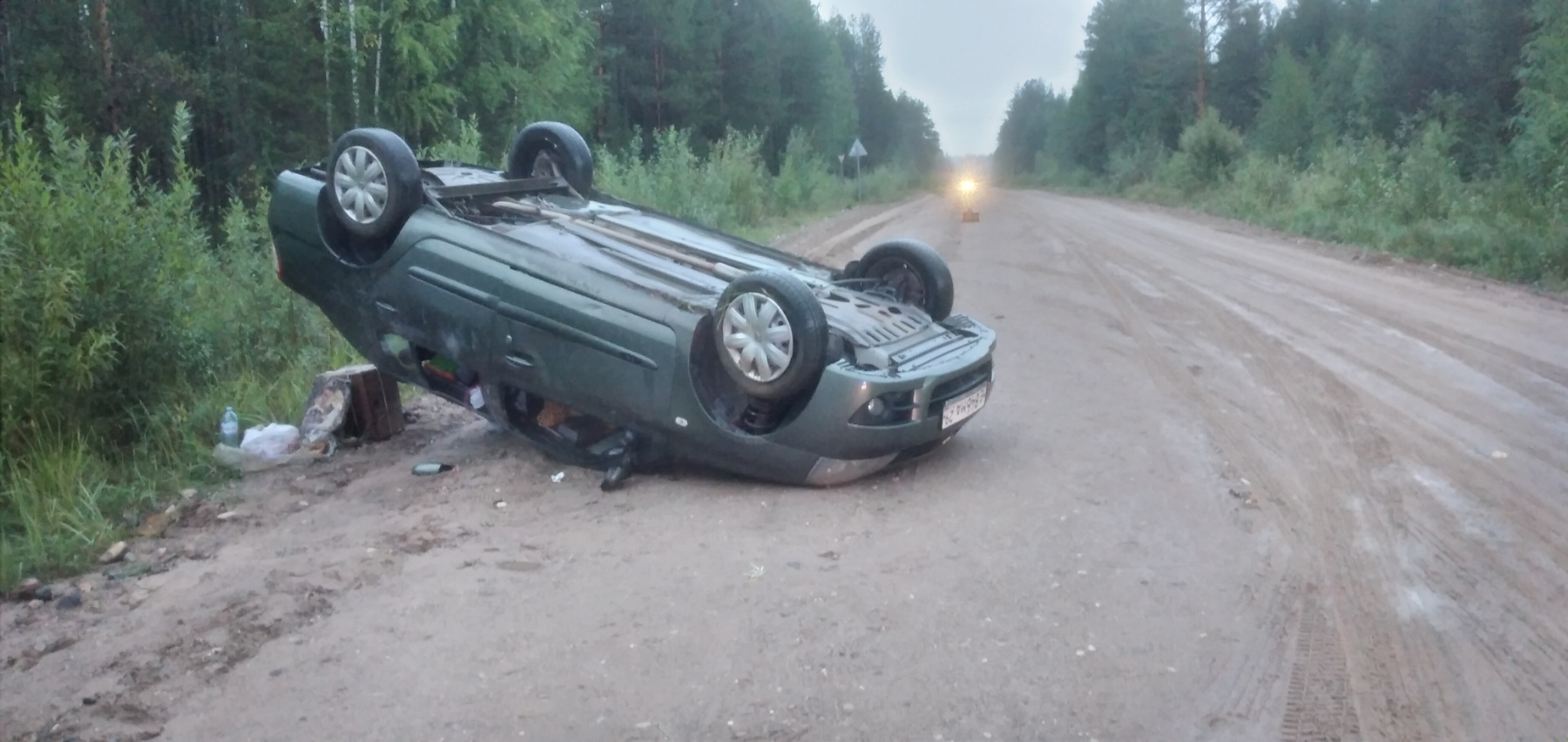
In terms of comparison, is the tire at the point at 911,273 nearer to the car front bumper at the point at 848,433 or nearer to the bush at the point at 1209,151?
the car front bumper at the point at 848,433

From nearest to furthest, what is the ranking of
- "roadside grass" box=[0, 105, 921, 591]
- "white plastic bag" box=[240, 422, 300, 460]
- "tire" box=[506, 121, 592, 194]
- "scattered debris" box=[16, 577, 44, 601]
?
"scattered debris" box=[16, 577, 44, 601] < "roadside grass" box=[0, 105, 921, 591] < "white plastic bag" box=[240, 422, 300, 460] < "tire" box=[506, 121, 592, 194]

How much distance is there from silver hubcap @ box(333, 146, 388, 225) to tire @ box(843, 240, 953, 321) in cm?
274

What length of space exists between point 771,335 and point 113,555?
126 inches

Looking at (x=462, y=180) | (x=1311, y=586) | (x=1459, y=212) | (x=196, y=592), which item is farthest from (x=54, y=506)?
(x=1459, y=212)

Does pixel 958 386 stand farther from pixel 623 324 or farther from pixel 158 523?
pixel 158 523

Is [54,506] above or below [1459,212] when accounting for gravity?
below

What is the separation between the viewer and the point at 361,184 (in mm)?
6738

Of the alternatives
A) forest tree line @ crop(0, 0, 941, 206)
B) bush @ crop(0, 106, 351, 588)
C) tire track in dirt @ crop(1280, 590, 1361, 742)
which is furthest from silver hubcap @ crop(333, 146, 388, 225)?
forest tree line @ crop(0, 0, 941, 206)

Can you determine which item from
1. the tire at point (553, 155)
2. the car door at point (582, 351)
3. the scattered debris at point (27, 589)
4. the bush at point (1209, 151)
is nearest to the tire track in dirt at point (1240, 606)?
the car door at point (582, 351)

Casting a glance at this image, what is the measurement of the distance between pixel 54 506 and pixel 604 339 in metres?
2.94

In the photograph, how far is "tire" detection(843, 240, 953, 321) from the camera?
23.2 feet

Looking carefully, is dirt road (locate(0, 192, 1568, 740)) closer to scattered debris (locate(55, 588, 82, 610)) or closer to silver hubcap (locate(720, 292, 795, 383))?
scattered debris (locate(55, 588, 82, 610))

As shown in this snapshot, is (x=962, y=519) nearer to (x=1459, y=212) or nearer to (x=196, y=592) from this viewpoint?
(x=196, y=592)

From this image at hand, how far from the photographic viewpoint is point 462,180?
7594 millimetres
